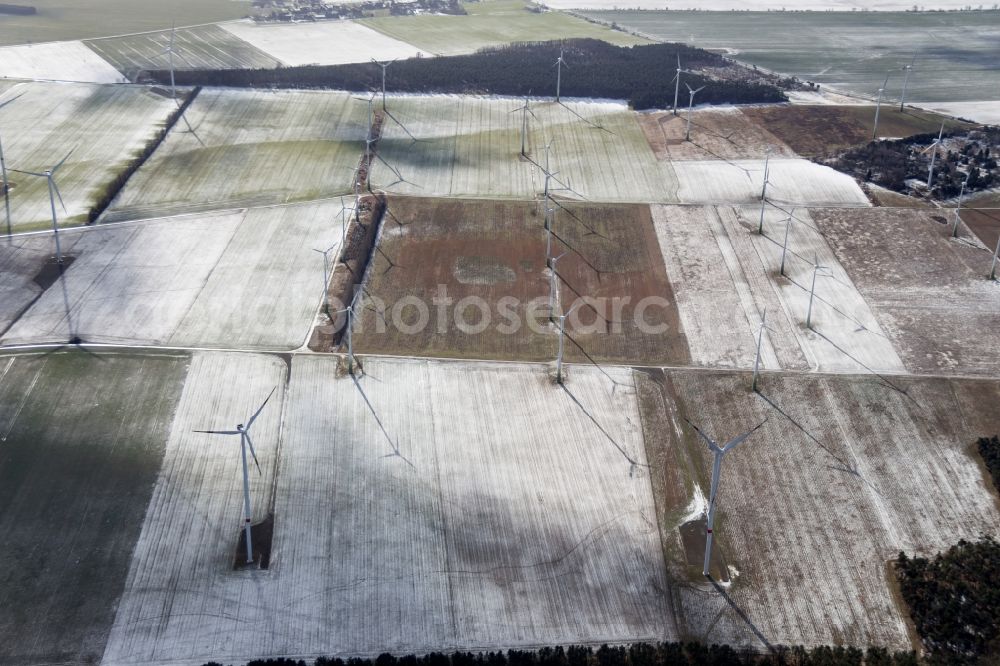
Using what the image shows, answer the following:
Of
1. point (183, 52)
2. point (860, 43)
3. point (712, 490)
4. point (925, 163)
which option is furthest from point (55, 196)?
point (860, 43)

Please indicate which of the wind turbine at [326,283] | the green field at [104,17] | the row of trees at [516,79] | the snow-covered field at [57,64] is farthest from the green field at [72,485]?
the green field at [104,17]

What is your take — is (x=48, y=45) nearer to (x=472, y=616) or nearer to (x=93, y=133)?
(x=93, y=133)

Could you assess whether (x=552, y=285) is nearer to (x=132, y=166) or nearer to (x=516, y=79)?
(x=132, y=166)

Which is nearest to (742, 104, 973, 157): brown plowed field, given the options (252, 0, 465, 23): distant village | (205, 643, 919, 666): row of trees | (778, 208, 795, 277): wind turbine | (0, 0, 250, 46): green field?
(778, 208, 795, 277): wind turbine

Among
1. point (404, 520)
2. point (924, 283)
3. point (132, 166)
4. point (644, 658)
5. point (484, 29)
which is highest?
point (484, 29)

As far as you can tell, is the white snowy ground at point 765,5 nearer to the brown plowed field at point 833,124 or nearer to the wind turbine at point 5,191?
the brown plowed field at point 833,124

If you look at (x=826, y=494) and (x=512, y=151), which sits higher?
(x=512, y=151)
